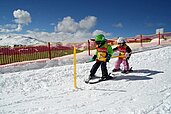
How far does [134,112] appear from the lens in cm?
410

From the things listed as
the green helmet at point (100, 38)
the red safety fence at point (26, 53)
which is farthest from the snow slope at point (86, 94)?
the red safety fence at point (26, 53)

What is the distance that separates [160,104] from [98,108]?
1.29m

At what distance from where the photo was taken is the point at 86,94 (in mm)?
5539

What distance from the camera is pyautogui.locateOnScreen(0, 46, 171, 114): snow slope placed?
14.6 ft

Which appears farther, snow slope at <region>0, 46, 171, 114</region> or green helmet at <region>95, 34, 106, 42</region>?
green helmet at <region>95, 34, 106, 42</region>

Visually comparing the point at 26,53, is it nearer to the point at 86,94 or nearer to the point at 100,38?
the point at 100,38

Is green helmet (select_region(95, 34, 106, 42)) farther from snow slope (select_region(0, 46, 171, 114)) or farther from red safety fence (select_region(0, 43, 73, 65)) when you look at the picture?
red safety fence (select_region(0, 43, 73, 65))

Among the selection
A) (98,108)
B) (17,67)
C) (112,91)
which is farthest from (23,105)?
(17,67)

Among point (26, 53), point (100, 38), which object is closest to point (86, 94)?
point (100, 38)

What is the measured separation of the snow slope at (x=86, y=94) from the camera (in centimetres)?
446

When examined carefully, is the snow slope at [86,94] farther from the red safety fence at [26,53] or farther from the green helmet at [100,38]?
the red safety fence at [26,53]

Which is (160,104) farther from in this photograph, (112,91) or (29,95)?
(29,95)

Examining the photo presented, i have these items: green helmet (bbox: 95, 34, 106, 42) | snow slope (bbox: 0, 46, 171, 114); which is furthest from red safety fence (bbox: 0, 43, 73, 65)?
green helmet (bbox: 95, 34, 106, 42)

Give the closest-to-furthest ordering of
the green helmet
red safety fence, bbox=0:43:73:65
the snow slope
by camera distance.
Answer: the snow slope < the green helmet < red safety fence, bbox=0:43:73:65
